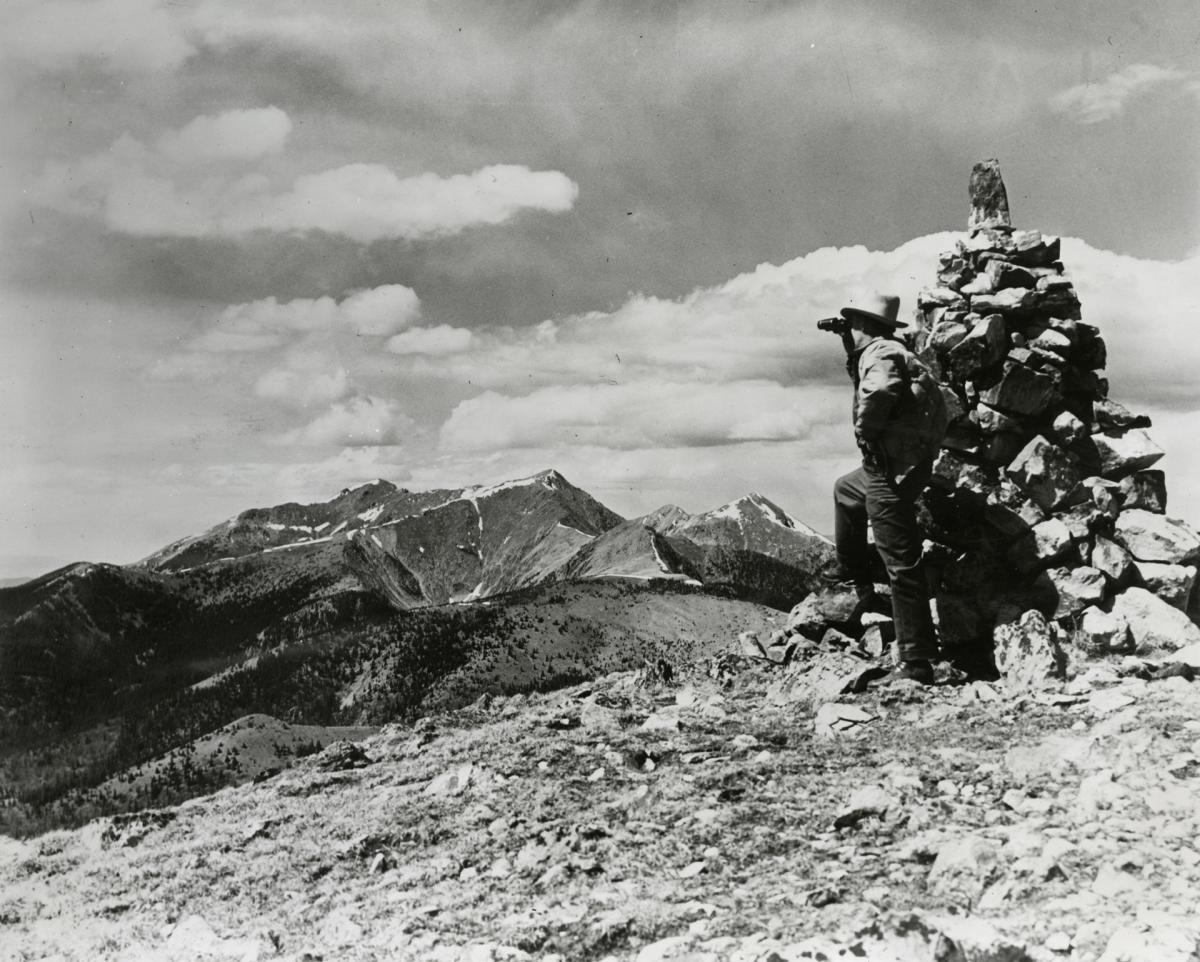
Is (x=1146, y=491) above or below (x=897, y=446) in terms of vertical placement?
below

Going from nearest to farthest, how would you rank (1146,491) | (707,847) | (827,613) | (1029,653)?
(707,847) → (1029,653) → (1146,491) → (827,613)

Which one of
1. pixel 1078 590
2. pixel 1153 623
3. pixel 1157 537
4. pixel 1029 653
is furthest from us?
pixel 1157 537

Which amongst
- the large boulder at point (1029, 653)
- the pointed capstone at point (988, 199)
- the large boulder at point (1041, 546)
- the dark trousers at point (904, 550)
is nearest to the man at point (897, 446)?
the dark trousers at point (904, 550)

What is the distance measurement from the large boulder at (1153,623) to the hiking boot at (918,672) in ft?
7.55

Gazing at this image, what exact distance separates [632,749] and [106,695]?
66827 mm

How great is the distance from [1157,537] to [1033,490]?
1474mm

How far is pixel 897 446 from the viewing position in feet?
34.2

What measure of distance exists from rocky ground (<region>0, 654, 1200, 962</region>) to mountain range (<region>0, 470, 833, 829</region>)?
Answer: 20.9 ft

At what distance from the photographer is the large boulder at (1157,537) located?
10.7 meters

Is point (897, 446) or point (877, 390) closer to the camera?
point (877, 390)

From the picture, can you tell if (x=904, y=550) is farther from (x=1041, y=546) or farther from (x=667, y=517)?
(x=667, y=517)

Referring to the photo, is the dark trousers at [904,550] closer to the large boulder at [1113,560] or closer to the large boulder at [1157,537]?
the large boulder at [1113,560]

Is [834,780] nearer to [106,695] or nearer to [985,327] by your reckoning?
[985,327]

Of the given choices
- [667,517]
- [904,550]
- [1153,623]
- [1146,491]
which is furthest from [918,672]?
[667,517]
